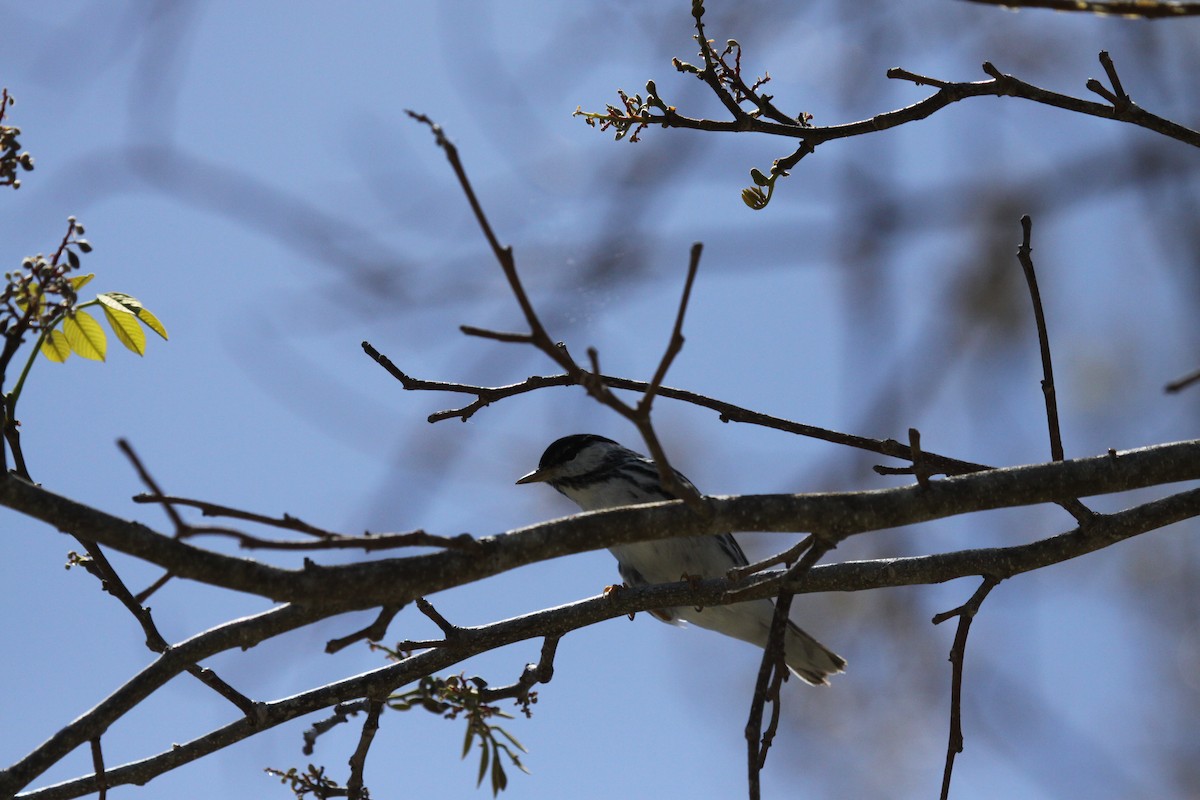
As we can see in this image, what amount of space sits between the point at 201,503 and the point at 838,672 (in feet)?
13.5

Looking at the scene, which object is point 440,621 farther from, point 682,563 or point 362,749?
point 682,563

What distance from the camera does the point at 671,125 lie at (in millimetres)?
2664

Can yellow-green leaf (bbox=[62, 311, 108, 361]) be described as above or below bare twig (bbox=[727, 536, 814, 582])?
above

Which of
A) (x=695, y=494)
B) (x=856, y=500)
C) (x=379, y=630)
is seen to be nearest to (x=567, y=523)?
(x=695, y=494)

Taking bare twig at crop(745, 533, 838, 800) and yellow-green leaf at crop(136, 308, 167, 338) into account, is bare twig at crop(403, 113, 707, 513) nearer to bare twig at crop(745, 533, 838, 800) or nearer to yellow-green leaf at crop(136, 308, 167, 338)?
bare twig at crop(745, 533, 838, 800)

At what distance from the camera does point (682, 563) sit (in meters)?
5.13

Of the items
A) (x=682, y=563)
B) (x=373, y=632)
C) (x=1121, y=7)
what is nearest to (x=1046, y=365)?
(x=1121, y=7)

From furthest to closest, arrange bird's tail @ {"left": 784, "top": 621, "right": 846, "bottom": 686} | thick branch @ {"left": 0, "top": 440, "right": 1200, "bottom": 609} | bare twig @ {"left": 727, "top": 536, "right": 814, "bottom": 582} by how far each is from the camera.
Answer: bird's tail @ {"left": 784, "top": 621, "right": 846, "bottom": 686}, bare twig @ {"left": 727, "top": 536, "right": 814, "bottom": 582}, thick branch @ {"left": 0, "top": 440, "right": 1200, "bottom": 609}

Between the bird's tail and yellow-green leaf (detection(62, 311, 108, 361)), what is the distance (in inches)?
135

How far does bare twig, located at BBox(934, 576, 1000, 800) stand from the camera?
2463 millimetres

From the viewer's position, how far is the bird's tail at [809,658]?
16.4 ft

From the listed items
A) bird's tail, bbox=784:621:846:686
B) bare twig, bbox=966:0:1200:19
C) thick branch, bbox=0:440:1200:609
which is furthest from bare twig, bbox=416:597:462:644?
bird's tail, bbox=784:621:846:686

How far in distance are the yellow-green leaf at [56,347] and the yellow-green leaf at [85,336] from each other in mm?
11

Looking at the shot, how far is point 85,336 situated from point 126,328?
0.25ft
